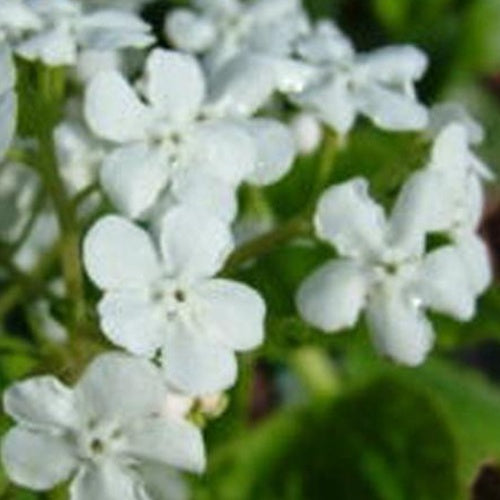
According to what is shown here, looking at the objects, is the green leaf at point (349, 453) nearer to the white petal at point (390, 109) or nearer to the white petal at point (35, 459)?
the white petal at point (390, 109)

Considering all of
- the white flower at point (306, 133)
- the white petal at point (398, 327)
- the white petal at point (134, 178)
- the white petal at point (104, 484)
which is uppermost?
the white petal at point (134, 178)

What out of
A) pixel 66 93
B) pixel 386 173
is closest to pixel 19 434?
pixel 386 173

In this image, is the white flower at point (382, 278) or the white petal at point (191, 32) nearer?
the white flower at point (382, 278)

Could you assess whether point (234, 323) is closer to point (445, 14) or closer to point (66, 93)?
point (66, 93)

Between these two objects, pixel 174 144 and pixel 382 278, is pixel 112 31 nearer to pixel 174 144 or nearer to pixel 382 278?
pixel 174 144

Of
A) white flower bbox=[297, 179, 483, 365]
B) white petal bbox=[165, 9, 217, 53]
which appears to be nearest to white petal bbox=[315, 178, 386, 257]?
white flower bbox=[297, 179, 483, 365]

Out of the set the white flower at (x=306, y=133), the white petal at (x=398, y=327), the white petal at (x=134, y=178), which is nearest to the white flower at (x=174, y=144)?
the white petal at (x=134, y=178)
